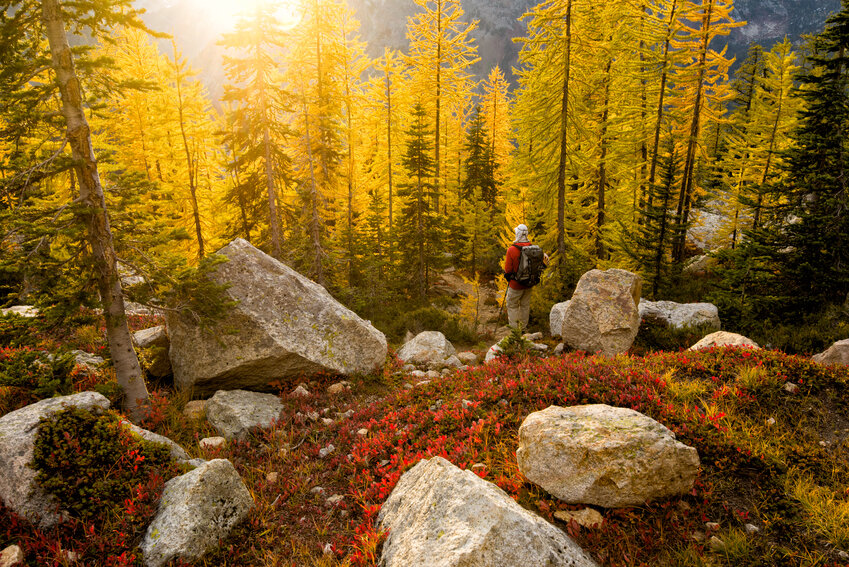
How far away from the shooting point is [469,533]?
326 cm

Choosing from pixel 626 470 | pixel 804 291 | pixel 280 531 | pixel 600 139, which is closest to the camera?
pixel 626 470

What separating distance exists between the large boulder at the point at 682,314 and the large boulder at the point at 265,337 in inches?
342

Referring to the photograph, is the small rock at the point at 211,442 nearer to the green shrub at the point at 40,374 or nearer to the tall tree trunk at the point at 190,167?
the green shrub at the point at 40,374

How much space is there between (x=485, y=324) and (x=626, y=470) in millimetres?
13756

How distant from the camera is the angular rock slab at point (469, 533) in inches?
123

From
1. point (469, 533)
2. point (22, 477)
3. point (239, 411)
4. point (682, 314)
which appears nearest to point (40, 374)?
point (22, 477)

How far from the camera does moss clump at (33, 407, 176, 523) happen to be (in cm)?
421

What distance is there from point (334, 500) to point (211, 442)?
256 centimetres

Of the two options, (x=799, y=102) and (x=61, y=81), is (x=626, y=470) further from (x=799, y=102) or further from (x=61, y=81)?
Result: (x=799, y=102)

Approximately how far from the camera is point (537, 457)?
4238mm

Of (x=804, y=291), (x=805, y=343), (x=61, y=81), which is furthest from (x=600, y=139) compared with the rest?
(x=61, y=81)

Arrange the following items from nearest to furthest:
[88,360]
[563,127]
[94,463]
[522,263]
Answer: [94,463]
[88,360]
[522,263]
[563,127]

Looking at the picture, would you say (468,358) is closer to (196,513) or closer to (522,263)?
(522,263)

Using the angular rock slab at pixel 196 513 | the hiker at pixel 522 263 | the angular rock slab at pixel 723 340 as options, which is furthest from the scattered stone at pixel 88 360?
the angular rock slab at pixel 723 340
